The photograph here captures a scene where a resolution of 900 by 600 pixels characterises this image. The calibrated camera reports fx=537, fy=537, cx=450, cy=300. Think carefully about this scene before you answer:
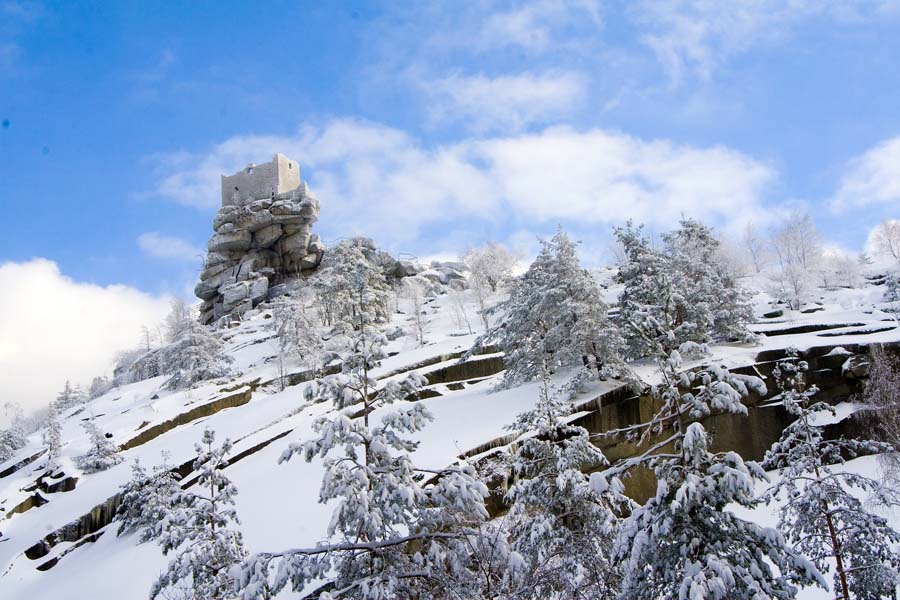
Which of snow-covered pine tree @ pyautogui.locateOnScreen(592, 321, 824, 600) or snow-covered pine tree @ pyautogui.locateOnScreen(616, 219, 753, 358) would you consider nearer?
snow-covered pine tree @ pyautogui.locateOnScreen(592, 321, 824, 600)

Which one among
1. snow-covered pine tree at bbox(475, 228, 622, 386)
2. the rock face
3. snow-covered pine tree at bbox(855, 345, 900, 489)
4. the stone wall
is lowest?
snow-covered pine tree at bbox(855, 345, 900, 489)

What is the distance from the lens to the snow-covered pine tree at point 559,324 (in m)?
21.0

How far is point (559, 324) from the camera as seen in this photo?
22.0 m

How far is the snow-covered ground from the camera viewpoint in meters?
14.6

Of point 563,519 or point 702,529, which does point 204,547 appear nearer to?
point 563,519

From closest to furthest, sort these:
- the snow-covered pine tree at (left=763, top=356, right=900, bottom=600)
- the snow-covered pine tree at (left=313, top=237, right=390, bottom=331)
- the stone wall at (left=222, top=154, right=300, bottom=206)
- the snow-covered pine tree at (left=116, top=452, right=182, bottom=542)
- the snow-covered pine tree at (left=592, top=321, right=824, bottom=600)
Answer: the snow-covered pine tree at (left=592, top=321, right=824, bottom=600) < the snow-covered pine tree at (left=763, top=356, right=900, bottom=600) < the snow-covered pine tree at (left=116, top=452, right=182, bottom=542) < the snow-covered pine tree at (left=313, top=237, right=390, bottom=331) < the stone wall at (left=222, top=154, right=300, bottom=206)

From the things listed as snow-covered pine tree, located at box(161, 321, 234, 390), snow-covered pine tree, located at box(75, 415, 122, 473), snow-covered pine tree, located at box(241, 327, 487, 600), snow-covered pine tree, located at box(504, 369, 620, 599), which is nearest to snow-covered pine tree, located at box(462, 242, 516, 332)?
snow-covered pine tree, located at box(161, 321, 234, 390)

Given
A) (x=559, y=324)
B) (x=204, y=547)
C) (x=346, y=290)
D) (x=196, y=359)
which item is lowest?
(x=204, y=547)

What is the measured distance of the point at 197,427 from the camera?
27734 mm

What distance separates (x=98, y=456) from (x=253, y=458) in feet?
34.7

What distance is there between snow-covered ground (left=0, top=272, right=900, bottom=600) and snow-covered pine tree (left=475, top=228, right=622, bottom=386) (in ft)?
4.69

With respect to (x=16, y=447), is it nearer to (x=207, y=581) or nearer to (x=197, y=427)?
(x=197, y=427)

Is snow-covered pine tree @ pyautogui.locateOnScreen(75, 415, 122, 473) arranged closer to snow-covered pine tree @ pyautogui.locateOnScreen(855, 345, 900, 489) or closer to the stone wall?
snow-covered pine tree @ pyautogui.locateOnScreen(855, 345, 900, 489)

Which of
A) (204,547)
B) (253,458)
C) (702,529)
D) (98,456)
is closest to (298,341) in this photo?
(98,456)
